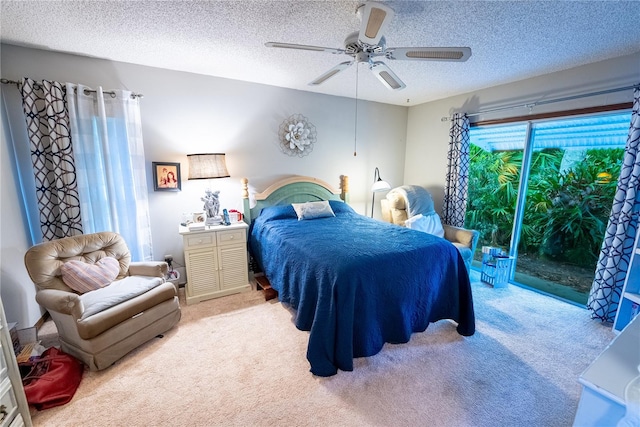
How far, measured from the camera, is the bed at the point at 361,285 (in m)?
1.89

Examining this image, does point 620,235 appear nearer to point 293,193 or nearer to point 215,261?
point 293,193

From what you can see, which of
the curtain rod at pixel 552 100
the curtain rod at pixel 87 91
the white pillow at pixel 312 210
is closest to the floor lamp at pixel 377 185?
the white pillow at pixel 312 210

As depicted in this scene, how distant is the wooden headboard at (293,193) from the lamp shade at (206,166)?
14.9 inches

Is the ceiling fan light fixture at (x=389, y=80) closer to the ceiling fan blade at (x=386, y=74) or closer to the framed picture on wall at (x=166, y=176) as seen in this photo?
the ceiling fan blade at (x=386, y=74)

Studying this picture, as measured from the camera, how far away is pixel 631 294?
2.28 metres

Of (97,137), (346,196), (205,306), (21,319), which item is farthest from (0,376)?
(346,196)

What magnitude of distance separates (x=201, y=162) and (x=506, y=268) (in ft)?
12.8

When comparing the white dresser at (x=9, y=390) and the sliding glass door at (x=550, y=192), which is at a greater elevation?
the sliding glass door at (x=550, y=192)

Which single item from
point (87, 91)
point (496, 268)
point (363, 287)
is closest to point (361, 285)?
point (363, 287)

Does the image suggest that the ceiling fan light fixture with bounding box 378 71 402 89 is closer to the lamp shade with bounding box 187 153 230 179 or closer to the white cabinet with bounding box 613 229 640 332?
the lamp shade with bounding box 187 153 230 179

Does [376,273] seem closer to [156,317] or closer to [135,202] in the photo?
[156,317]

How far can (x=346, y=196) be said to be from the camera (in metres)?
4.27

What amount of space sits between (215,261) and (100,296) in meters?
1.09

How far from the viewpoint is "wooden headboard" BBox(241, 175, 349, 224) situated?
11.5 feet
